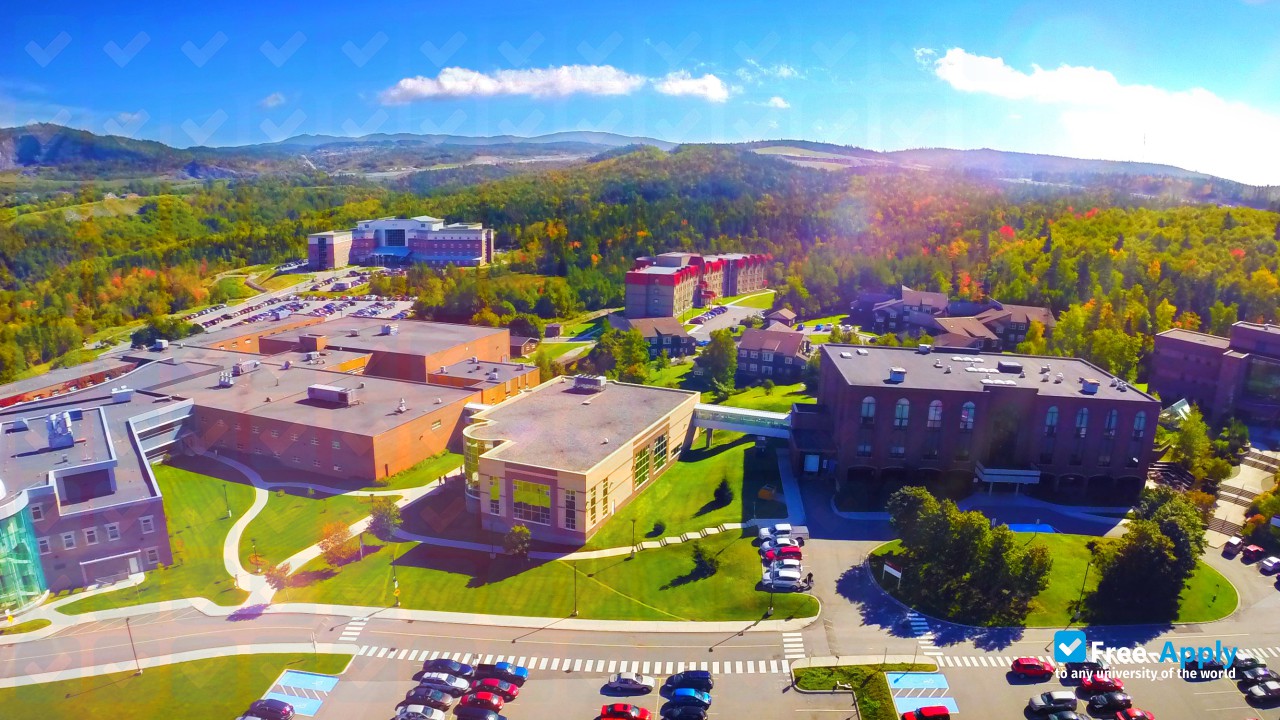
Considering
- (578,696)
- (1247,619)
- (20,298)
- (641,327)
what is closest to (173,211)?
(20,298)

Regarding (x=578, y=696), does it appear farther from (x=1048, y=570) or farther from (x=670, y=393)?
(x=670, y=393)

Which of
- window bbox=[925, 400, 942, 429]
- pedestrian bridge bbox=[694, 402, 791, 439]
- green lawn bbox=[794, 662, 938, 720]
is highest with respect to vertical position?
window bbox=[925, 400, 942, 429]

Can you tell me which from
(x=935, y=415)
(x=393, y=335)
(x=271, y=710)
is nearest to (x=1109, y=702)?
(x=935, y=415)

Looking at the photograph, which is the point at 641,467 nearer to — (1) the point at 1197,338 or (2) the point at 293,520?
(2) the point at 293,520

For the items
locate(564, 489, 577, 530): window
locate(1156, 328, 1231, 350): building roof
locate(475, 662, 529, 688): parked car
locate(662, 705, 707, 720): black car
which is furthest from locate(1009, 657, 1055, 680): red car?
locate(1156, 328, 1231, 350): building roof

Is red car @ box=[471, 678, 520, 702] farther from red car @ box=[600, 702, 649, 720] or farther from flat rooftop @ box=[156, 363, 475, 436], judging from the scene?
flat rooftop @ box=[156, 363, 475, 436]

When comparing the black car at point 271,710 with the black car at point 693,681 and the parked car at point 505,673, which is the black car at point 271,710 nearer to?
the parked car at point 505,673
